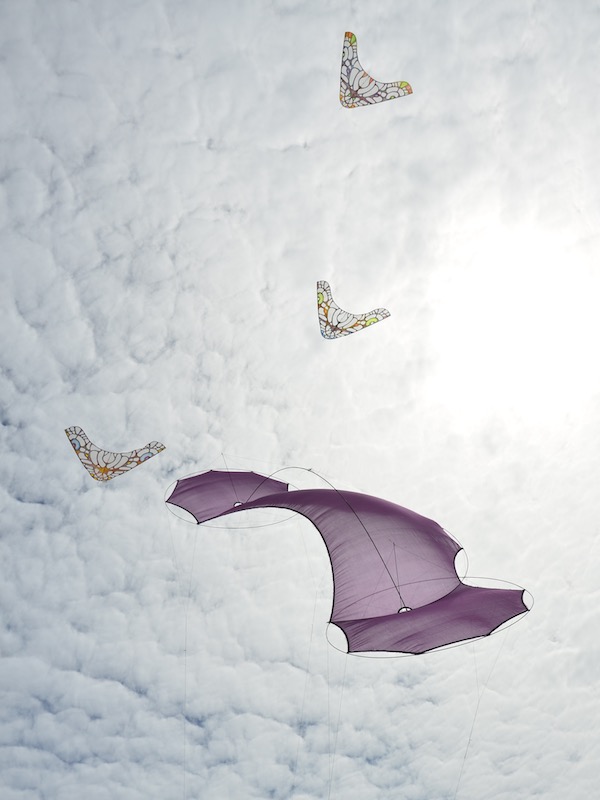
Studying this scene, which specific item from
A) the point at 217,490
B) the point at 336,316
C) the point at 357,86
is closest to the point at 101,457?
the point at 217,490

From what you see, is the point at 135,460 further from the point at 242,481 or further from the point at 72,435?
Answer: the point at 242,481

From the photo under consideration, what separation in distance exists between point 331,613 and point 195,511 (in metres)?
5.90

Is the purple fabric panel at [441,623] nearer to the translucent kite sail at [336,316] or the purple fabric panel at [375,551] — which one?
the purple fabric panel at [375,551]

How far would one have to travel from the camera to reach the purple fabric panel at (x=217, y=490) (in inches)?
609

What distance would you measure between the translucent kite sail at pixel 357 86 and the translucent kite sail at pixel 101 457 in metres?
9.57

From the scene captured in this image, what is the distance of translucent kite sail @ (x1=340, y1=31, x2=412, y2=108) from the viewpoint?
12.9 meters

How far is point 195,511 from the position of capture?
15766mm

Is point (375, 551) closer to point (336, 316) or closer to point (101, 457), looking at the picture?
point (336, 316)

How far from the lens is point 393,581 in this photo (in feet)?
36.2

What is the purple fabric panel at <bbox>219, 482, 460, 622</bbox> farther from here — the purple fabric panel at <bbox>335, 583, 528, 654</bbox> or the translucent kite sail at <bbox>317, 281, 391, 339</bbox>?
the translucent kite sail at <bbox>317, 281, 391, 339</bbox>

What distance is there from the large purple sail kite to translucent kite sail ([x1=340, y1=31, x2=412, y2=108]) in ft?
28.8

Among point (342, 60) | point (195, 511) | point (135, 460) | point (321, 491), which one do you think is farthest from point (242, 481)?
point (342, 60)

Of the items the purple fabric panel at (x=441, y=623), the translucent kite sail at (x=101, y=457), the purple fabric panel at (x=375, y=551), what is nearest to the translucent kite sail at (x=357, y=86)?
the purple fabric panel at (x=375, y=551)

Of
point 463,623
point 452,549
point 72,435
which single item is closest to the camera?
point 463,623
